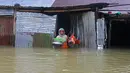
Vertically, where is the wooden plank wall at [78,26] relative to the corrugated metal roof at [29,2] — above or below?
below

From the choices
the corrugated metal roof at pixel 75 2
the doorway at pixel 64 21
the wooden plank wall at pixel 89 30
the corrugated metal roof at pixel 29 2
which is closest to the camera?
the wooden plank wall at pixel 89 30

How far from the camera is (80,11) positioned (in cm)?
1889

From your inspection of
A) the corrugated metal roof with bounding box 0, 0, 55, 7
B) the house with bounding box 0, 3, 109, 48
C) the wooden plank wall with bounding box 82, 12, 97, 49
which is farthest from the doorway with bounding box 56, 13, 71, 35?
the wooden plank wall with bounding box 82, 12, 97, 49

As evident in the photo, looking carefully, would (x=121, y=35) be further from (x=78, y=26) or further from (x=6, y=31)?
(x=6, y=31)

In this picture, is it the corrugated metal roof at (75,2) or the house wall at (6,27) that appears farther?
the house wall at (6,27)

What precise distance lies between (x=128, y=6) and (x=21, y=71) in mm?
10982

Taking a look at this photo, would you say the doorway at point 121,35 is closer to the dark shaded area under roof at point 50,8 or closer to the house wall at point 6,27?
the dark shaded area under roof at point 50,8

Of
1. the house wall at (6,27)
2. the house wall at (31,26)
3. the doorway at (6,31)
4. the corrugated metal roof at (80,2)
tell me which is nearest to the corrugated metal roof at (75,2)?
the corrugated metal roof at (80,2)

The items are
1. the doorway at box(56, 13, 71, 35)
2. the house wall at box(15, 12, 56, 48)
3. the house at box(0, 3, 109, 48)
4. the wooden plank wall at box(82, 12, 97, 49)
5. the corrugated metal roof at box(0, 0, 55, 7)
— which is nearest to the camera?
the wooden plank wall at box(82, 12, 97, 49)

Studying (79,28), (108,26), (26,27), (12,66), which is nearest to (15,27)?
(26,27)

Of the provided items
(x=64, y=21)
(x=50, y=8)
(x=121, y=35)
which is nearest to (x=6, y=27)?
(x=50, y=8)

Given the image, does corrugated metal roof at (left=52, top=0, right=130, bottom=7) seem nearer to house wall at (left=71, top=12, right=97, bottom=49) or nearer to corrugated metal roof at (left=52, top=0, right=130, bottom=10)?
corrugated metal roof at (left=52, top=0, right=130, bottom=10)

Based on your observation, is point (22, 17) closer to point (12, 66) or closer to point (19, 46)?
point (19, 46)

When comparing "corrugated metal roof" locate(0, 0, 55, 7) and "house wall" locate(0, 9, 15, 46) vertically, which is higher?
"corrugated metal roof" locate(0, 0, 55, 7)
